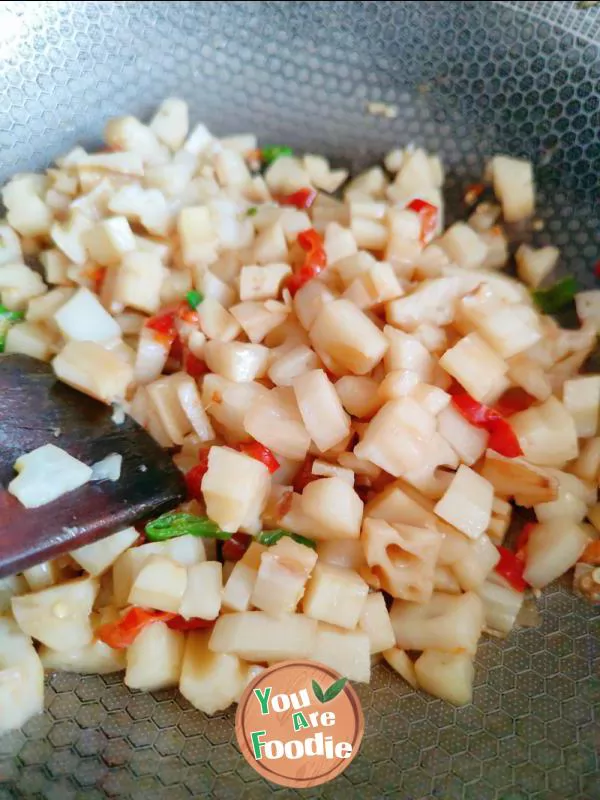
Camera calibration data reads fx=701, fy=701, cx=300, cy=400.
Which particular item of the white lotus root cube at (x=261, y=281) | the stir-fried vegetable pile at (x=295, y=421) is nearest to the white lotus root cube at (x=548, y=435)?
the stir-fried vegetable pile at (x=295, y=421)

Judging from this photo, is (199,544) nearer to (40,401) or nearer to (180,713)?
(180,713)

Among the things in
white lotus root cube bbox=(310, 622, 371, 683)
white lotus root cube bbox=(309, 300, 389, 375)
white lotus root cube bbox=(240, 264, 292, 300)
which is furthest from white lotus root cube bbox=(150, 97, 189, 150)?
white lotus root cube bbox=(310, 622, 371, 683)

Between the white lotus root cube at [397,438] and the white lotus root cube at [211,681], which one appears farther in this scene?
the white lotus root cube at [397,438]

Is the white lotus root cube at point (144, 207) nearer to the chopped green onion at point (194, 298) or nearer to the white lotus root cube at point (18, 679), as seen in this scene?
the chopped green onion at point (194, 298)

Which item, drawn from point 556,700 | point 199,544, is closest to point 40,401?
point 199,544

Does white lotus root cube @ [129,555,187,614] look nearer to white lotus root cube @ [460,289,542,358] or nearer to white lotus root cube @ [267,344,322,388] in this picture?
white lotus root cube @ [267,344,322,388]

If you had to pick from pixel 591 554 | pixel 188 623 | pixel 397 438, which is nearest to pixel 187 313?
pixel 397 438
